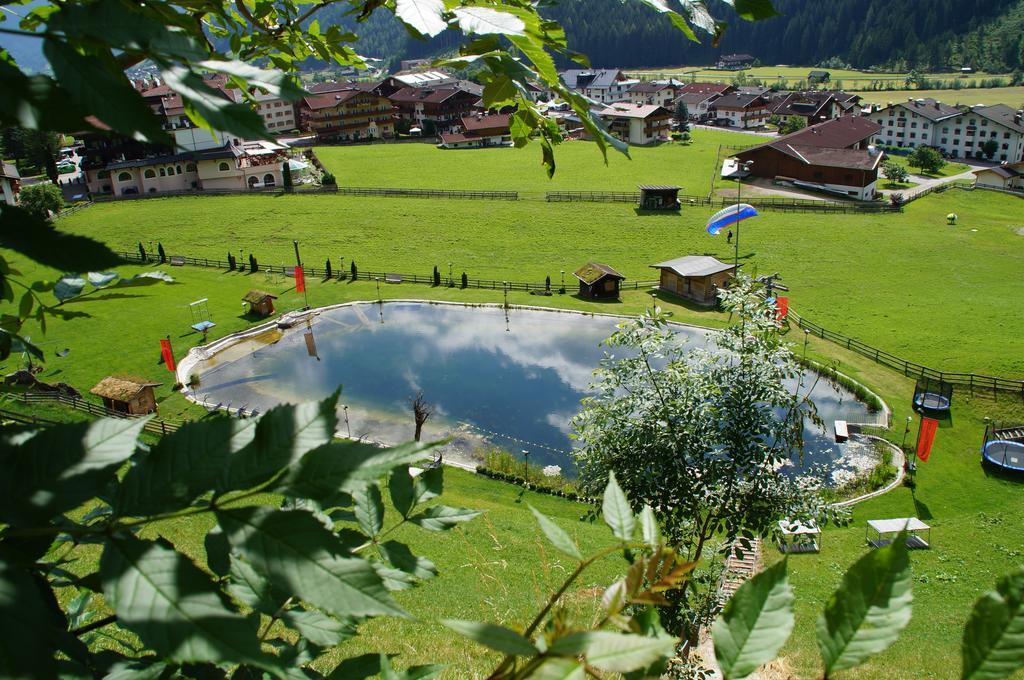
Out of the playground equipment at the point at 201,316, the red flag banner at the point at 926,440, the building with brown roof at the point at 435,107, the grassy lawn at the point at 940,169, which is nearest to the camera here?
the red flag banner at the point at 926,440

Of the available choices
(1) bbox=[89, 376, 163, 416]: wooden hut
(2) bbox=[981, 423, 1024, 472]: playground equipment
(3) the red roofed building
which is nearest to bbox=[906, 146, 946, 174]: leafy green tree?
(3) the red roofed building

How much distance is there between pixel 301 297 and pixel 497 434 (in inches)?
810

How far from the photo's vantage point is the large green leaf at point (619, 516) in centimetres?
178

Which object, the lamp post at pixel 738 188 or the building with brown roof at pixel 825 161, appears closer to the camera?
the lamp post at pixel 738 188

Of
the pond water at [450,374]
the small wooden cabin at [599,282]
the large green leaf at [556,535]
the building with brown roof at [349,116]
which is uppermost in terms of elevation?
the building with brown roof at [349,116]

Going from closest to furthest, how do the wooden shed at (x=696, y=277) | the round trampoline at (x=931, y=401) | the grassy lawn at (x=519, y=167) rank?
the round trampoline at (x=931, y=401) < the wooden shed at (x=696, y=277) < the grassy lawn at (x=519, y=167)

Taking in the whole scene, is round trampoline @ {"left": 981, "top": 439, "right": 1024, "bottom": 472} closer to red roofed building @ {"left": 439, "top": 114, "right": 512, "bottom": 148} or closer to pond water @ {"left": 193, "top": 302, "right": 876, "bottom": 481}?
pond water @ {"left": 193, "top": 302, "right": 876, "bottom": 481}

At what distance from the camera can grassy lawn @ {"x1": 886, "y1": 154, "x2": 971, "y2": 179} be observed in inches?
3214

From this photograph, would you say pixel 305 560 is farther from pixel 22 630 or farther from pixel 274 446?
pixel 22 630

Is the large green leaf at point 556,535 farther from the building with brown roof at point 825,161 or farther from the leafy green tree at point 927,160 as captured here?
the leafy green tree at point 927,160

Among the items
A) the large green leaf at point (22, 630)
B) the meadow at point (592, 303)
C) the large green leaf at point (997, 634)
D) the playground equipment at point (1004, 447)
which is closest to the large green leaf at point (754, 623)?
the large green leaf at point (997, 634)

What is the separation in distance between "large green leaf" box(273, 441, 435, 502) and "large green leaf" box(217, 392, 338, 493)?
19mm

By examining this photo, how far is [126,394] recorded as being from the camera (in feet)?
94.9

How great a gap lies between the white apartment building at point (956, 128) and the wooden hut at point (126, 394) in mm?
101518
